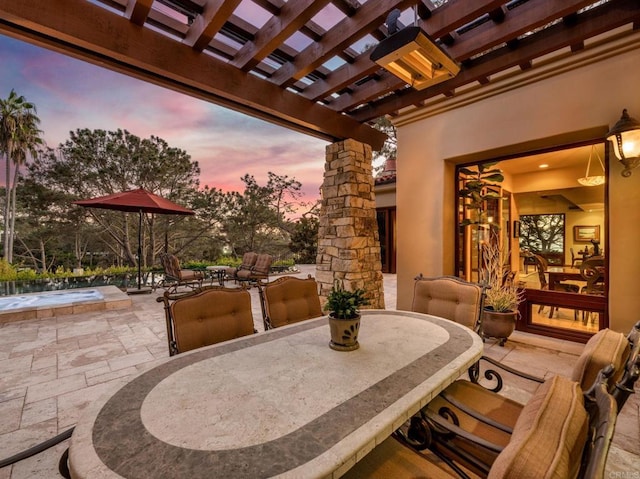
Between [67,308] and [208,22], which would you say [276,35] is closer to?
[208,22]

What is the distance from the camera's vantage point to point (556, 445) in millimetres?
592

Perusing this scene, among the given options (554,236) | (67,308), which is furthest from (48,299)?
(554,236)

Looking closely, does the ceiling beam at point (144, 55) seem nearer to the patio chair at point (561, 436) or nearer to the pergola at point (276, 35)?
the pergola at point (276, 35)

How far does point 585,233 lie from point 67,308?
29.6 feet

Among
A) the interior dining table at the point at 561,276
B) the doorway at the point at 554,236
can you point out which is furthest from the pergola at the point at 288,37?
the interior dining table at the point at 561,276

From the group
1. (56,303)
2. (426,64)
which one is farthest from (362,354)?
(56,303)

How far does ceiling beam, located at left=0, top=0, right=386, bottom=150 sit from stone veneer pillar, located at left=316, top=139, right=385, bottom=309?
32.0 inches

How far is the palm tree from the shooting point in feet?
34.5

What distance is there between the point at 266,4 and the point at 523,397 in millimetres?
3720

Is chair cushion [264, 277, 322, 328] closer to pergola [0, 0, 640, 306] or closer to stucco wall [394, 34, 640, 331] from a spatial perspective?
pergola [0, 0, 640, 306]

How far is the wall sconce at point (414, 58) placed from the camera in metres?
1.76

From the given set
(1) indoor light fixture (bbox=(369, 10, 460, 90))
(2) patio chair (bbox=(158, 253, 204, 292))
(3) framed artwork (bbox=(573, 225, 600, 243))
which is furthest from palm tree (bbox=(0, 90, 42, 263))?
(3) framed artwork (bbox=(573, 225, 600, 243))

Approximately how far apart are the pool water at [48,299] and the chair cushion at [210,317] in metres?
4.74

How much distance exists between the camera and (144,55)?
248 centimetres
